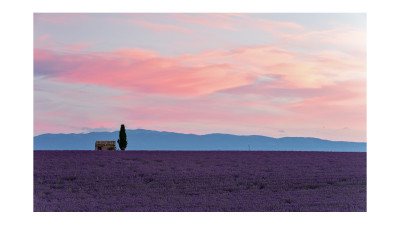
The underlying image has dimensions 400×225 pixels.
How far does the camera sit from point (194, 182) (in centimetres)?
1366

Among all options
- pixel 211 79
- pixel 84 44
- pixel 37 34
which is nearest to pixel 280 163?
pixel 211 79

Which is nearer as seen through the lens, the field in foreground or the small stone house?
the field in foreground

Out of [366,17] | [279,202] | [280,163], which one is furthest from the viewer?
[280,163]

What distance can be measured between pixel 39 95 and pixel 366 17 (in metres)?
8.85

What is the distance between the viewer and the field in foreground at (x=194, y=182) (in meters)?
11.6

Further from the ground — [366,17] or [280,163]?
[366,17]

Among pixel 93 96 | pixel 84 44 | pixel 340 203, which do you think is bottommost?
pixel 340 203

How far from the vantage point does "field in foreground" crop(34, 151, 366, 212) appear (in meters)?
11.6

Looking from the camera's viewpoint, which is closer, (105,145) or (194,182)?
(194,182)

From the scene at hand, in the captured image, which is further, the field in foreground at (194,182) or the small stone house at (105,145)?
the small stone house at (105,145)

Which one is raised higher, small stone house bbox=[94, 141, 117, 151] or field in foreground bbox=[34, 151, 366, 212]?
small stone house bbox=[94, 141, 117, 151]

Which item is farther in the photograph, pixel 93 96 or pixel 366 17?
pixel 93 96

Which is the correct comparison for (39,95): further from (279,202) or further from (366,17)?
(366,17)
